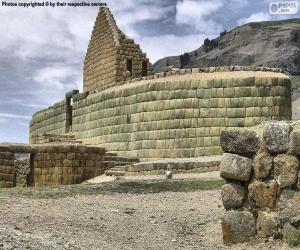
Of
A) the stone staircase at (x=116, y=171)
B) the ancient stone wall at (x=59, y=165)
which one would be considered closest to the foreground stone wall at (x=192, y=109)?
the stone staircase at (x=116, y=171)

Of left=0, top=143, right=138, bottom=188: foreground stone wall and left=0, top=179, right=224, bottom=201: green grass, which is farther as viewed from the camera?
left=0, top=143, right=138, bottom=188: foreground stone wall

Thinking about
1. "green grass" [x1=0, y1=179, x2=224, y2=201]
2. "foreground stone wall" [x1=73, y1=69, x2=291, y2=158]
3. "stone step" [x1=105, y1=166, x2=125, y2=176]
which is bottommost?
"green grass" [x1=0, y1=179, x2=224, y2=201]

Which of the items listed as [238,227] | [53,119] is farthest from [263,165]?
[53,119]

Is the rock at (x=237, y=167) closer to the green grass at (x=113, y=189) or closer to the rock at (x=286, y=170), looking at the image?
the rock at (x=286, y=170)

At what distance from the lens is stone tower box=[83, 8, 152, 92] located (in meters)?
32.4

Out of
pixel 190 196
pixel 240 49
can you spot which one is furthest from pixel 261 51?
pixel 190 196

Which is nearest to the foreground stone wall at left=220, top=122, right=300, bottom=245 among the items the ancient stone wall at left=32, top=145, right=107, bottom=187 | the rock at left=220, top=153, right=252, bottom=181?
the rock at left=220, top=153, right=252, bottom=181

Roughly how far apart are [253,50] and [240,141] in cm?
16591

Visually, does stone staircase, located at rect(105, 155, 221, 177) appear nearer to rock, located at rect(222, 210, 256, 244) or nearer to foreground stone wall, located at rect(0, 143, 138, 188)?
foreground stone wall, located at rect(0, 143, 138, 188)

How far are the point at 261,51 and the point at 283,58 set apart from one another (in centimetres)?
951

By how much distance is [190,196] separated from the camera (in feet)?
38.1

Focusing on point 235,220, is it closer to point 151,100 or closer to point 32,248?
point 32,248

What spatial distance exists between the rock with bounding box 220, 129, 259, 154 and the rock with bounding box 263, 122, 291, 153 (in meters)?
0.18

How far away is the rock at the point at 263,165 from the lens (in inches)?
296
